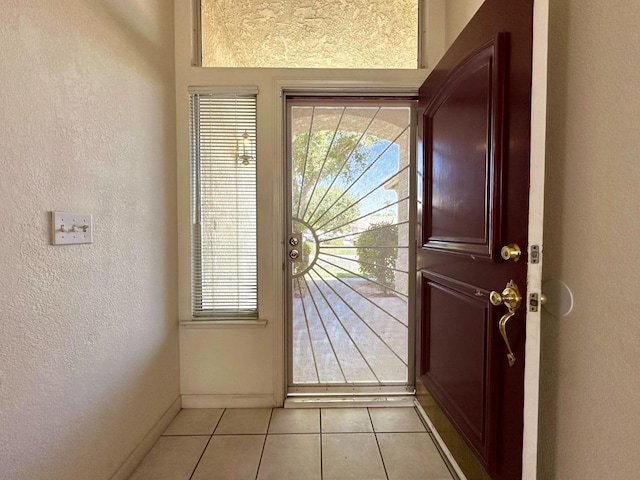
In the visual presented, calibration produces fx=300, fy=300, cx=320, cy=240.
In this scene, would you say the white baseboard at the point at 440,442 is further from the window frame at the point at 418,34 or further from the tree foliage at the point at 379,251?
the window frame at the point at 418,34

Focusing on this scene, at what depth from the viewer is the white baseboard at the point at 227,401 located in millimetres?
1937

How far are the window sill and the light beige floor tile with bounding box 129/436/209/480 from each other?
0.61 metres

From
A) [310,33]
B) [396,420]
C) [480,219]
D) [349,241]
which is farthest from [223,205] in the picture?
[396,420]

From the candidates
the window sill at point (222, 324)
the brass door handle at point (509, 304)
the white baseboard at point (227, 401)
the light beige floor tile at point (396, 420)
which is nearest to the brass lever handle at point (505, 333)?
the brass door handle at point (509, 304)

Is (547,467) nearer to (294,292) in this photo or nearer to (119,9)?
(294,292)

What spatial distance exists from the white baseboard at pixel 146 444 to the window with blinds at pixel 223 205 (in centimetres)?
57

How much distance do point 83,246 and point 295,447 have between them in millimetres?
1395

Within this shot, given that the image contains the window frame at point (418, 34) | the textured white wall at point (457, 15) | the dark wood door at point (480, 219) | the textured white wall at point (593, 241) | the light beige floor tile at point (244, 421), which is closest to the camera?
the textured white wall at point (593, 241)

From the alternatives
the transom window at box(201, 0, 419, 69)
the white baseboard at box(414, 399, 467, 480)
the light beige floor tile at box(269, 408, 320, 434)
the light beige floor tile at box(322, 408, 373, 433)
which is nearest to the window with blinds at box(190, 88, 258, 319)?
the transom window at box(201, 0, 419, 69)

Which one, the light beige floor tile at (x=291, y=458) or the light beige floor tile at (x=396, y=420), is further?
Result: the light beige floor tile at (x=396, y=420)

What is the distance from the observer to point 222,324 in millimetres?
1919

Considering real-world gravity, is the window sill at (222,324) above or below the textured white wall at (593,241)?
below

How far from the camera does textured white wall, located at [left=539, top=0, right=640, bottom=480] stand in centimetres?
75

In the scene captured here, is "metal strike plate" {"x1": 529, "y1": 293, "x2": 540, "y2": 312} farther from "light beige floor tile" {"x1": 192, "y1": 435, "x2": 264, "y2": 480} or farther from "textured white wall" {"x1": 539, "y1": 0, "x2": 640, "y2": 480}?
"light beige floor tile" {"x1": 192, "y1": 435, "x2": 264, "y2": 480}
